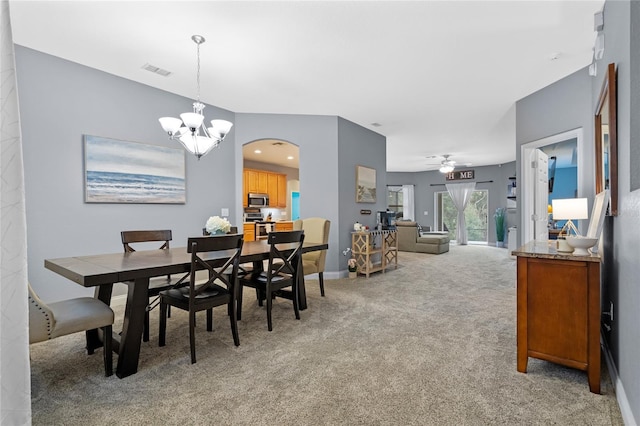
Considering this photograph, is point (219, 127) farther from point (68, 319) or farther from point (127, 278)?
point (68, 319)

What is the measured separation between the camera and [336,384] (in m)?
1.96

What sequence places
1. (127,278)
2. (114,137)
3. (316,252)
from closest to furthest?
1. (127,278)
2. (114,137)
3. (316,252)

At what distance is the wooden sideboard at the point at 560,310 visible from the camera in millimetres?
1853

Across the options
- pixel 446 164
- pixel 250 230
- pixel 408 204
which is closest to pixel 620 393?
pixel 250 230

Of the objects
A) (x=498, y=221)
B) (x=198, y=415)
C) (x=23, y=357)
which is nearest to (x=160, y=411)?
(x=198, y=415)

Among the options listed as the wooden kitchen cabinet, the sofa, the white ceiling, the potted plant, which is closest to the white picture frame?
the white ceiling

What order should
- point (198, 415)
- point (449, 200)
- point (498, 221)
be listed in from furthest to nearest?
point (449, 200) < point (498, 221) < point (198, 415)

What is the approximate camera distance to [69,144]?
3.37 metres

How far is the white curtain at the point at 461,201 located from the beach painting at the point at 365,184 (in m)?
5.91

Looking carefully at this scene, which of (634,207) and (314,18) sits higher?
(314,18)

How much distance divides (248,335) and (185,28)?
A: 106 inches

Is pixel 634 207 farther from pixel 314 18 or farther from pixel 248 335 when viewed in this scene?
pixel 248 335

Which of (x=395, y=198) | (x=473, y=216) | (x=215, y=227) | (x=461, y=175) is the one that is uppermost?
(x=461, y=175)

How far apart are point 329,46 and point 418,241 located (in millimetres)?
6473
